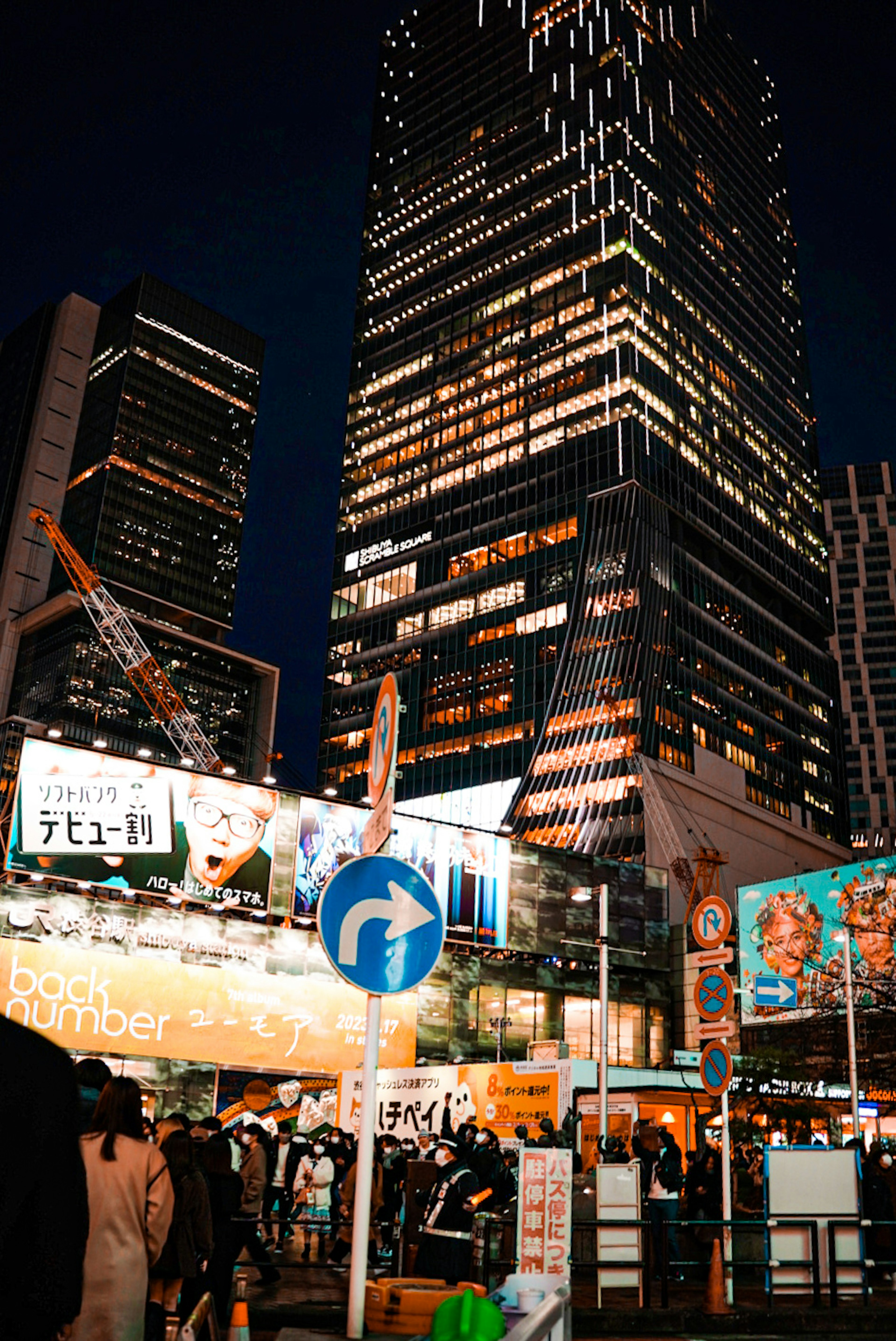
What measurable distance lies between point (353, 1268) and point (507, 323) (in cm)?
11286

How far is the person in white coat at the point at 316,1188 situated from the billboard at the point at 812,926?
28201 millimetres

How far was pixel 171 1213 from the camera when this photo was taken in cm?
537

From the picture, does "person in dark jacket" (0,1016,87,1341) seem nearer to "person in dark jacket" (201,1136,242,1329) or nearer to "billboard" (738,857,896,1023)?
"person in dark jacket" (201,1136,242,1329)

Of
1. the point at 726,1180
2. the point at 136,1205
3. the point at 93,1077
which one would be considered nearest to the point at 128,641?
the point at 726,1180

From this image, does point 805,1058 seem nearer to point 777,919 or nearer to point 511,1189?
point 777,919

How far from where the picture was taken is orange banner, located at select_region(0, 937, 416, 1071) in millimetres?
36406

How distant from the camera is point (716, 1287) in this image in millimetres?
13789

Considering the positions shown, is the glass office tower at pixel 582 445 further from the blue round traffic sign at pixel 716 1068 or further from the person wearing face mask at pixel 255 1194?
the person wearing face mask at pixel 255 1194

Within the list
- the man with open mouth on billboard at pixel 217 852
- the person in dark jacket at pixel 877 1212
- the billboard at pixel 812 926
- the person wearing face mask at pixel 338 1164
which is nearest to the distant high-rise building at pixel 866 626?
the billboard at pixel 812 926

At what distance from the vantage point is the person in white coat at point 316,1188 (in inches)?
714

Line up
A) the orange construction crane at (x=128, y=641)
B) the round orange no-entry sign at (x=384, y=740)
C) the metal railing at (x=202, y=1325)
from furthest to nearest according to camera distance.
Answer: the orange construction crane at (x=128, y=641), the round orange no-entry sign at (x=384, y=740), the metal railing at (x=202, y=1325)

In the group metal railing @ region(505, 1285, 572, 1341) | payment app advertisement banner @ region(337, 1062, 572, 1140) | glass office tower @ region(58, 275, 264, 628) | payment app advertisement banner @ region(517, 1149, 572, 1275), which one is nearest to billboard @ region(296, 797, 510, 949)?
payment app advertisement banner @ region(337, 1062, 572, 1140)

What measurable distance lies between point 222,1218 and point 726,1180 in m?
7.40

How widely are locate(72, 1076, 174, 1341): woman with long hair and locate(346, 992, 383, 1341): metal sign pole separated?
128 centimetres
